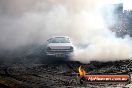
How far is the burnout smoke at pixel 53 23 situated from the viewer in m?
21.4

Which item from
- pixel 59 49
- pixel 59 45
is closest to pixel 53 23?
pixel 59 45

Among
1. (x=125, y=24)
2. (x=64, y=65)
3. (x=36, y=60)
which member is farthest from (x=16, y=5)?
(x=125, y=24)

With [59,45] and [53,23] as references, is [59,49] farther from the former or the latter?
[53,23]

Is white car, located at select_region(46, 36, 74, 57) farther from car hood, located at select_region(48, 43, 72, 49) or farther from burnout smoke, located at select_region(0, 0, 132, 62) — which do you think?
burnout smoke, located at select_region(0, 0, 132, 62)

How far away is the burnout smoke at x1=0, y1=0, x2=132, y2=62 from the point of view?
21.4 metres

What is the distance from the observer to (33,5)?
2359cm

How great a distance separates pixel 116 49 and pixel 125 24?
1614 cm

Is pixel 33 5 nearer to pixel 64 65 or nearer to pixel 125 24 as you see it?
pixel 64 65

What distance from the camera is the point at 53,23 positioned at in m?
26.2

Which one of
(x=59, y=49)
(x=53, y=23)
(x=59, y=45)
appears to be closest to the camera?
(x=59, y=49)

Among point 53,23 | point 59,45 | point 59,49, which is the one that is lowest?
point 59,49

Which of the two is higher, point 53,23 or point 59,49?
point 53,23

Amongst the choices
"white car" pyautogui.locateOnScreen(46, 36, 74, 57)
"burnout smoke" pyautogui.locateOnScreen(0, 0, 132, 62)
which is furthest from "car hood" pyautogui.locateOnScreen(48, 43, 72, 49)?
"burnout smoke" pyautogui.locateOnScreen(0, 0, 132, 62)

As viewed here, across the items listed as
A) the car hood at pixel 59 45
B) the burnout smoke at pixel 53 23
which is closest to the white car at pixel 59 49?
the car hood at pixel 59 45
